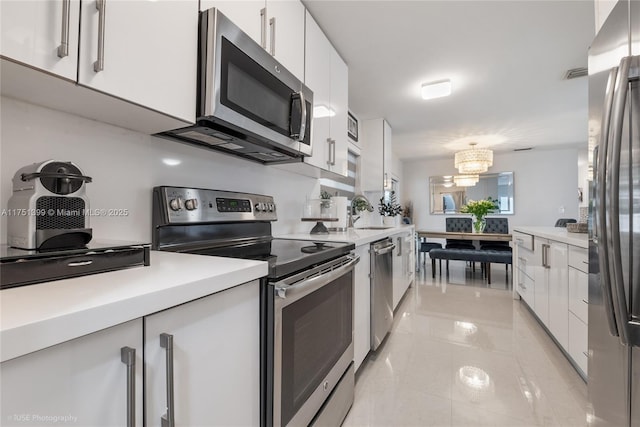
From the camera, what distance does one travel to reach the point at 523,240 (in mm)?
3041

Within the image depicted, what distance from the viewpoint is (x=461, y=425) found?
1371 mm

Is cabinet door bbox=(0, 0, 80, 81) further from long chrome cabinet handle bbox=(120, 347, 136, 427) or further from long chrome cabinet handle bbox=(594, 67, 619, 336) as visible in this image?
long chrome cabinet handle bbox=(594, 67, 619, 336)

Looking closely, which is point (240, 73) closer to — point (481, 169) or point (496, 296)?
point (496, 296)

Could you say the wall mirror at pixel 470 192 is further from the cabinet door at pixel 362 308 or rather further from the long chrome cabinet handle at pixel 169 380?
the long chrome cabinet handle at pixel 169 380

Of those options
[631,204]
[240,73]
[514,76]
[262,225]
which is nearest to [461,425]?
[631,204]

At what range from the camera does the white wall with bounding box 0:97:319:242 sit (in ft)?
2.62

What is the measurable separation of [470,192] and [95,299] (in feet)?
23.3

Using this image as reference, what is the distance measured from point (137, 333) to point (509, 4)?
249 centimetres

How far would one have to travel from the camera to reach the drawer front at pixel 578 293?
1.66m

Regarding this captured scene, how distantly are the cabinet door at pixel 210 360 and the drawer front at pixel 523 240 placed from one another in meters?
2.98

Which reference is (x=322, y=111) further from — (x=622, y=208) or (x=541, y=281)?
(x=541, y=281)

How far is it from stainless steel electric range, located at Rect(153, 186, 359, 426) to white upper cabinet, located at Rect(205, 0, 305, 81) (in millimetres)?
722

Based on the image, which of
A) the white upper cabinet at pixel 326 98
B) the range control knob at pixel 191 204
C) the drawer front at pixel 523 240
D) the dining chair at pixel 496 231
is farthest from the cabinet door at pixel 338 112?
the dining chair at pixel 496 231

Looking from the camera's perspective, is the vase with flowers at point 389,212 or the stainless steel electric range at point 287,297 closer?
the stainless steel electric range at point 287,297
